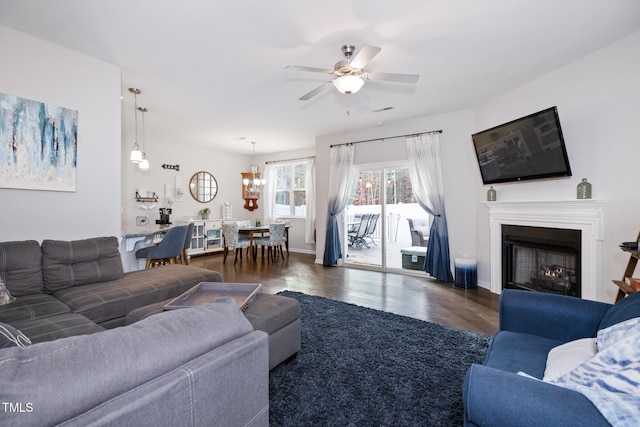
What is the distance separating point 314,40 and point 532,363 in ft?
8.90

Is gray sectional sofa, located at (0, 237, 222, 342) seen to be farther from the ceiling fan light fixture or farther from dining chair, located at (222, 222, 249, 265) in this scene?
dining chair, located at (222, 222, 249, 265)

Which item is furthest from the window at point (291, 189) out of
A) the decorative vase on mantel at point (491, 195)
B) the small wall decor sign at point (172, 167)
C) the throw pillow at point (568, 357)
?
the throw pillow at point (568, 357)

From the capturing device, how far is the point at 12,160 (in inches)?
92.2

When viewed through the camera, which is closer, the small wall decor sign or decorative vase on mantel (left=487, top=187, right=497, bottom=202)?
decorative vase on mantel (left=487, top=187, right=497, bottom=202)

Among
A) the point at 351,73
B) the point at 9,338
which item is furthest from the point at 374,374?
the point at 351,73

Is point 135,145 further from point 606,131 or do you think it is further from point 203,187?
point 606,131

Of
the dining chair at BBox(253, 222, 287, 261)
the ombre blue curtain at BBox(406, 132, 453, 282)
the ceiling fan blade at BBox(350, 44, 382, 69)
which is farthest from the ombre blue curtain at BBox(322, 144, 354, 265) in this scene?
the ceiling fan blade at BBox(350, 44, 382, 69)

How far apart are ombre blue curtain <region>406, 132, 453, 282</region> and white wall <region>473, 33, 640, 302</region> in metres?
1.41

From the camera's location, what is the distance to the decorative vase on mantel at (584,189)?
9.04 ft

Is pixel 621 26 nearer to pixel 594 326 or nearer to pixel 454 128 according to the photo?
pixel 454 128

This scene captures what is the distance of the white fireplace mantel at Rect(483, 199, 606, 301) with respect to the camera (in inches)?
106

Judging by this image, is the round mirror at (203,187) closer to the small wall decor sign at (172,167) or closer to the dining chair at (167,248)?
the small wall decor sign at (172,167)

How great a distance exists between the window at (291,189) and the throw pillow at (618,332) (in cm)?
633

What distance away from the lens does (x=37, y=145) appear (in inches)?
96.7
